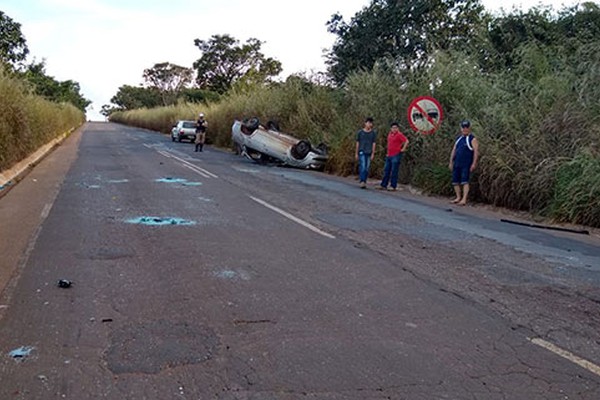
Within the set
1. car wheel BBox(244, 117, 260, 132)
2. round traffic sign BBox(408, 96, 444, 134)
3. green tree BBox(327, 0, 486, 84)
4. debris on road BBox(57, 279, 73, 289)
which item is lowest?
debris on road BBox(57, 279, 73, 289)

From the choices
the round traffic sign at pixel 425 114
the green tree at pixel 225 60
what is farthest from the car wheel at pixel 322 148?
the green tree at pixel 225 60

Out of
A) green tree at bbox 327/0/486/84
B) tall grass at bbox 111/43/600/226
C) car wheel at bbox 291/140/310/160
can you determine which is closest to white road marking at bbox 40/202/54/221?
tall grass at bbox 111/43/600/226

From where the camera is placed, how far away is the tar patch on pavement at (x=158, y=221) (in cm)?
897

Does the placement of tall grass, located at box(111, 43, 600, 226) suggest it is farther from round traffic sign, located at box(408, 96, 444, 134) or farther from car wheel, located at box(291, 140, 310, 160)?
car wheel, located at box(291, 140, 310, 160)

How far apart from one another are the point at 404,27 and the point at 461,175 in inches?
689

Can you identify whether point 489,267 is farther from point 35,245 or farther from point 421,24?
point 421,24

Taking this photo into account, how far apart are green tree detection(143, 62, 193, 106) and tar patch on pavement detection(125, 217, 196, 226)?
→ 3394 inches

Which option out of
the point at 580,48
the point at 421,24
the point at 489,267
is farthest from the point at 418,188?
the point at 421,24

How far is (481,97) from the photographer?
15484 millimetres

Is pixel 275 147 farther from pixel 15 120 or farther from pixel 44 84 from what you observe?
pixel 44 84

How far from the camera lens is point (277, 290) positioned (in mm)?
5633

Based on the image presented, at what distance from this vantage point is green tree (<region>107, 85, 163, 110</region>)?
100750 mm

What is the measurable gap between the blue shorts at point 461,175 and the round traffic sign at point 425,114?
2.58m

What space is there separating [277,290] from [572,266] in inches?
157
